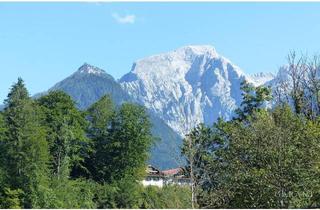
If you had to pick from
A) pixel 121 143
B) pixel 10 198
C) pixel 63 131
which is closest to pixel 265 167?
pixel 10 198

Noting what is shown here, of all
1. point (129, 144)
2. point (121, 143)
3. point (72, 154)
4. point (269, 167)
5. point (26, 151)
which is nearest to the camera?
point (269, 167)

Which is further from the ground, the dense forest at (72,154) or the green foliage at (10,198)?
the dense forest at (72,154)

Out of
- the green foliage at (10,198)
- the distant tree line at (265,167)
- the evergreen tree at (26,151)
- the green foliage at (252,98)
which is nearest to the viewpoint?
the distant tree line at (265,167)

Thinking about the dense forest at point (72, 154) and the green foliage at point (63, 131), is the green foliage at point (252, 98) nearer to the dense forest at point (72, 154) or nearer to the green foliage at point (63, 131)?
the dense forest at point (72, 154)

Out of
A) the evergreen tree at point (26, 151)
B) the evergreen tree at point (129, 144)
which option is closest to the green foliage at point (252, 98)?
the evergreen tree at point (26, 151)

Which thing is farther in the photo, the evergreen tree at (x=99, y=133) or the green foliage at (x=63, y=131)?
the evergreen tree at (x=99, y=133)

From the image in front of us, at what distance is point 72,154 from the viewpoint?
47.5m

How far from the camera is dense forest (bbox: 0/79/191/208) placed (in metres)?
37.5

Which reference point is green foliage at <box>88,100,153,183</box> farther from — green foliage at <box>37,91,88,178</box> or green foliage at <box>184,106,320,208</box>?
green foliage at <box>184,106,320,208</box>

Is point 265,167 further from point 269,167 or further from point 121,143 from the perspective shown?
point 121,143

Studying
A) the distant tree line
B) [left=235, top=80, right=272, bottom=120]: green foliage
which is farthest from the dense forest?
the distant tree line

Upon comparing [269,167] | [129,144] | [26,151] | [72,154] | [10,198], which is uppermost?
[129,144]

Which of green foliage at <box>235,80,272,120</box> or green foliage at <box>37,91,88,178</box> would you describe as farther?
green foliage at <box>37,91,88,178</box>

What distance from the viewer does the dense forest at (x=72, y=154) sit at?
123 feet
